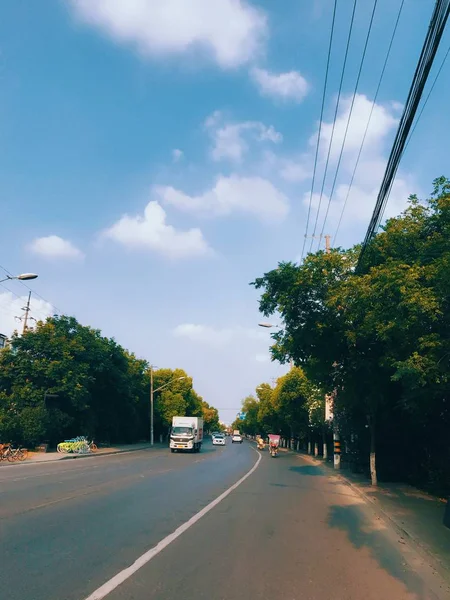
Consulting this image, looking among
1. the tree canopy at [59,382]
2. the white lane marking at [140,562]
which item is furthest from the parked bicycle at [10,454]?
the white lane marking at [140,562]

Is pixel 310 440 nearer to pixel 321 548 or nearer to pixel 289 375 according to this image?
pixel 289 375

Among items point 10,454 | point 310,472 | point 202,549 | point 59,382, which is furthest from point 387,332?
point 59,382

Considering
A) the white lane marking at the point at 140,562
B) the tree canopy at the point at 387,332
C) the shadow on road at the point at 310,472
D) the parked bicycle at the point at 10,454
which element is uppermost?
the tree canopy at the point at 387,332

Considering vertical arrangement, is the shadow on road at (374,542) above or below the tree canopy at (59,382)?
below

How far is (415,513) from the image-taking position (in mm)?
12711

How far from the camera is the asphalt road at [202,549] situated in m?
6.13

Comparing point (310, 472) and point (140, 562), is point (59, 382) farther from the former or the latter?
point (140, 562)

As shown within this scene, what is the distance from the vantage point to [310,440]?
51.9 m

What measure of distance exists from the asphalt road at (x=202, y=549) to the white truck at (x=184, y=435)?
29.8m

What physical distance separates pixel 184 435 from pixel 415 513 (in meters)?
33.7

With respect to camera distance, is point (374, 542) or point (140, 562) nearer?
point (140, 562)

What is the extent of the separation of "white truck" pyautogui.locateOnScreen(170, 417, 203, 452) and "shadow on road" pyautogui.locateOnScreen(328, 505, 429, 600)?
3140 centimetres

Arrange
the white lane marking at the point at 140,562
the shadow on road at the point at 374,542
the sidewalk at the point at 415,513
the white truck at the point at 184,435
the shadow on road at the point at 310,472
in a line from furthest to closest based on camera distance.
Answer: the white truck at the point at 184,435
the shadow on road at the point at 310,472
the sidewalk at the point at 415,513
the shadow on road at the point at 374,542
the white lane marking at the point at 140,562

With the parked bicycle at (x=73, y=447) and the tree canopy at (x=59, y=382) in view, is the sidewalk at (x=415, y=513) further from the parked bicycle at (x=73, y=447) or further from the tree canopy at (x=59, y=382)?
the tree canopy at (x=59, y=382)
